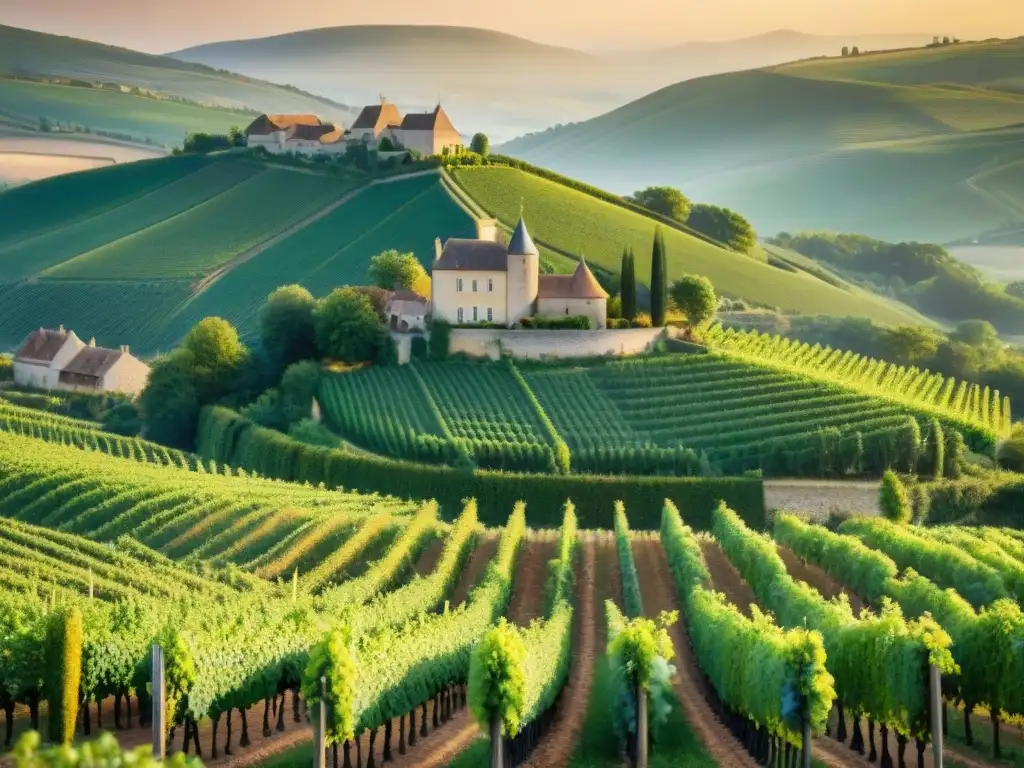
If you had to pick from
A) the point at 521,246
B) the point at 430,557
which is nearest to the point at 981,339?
the point at 521,246

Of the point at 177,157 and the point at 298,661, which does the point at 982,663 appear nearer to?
the point at 298,661

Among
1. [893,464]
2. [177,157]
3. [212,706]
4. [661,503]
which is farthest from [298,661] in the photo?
[177,157]

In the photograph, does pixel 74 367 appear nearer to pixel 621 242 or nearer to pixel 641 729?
pixel 621 242

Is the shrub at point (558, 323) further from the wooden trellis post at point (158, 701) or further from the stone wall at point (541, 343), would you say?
the wooden trellis post at point (158, 701)

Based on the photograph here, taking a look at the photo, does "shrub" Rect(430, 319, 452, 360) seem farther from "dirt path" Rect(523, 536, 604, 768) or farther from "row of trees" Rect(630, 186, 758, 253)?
"row of trees" Rect(630, 186, 758, 253)

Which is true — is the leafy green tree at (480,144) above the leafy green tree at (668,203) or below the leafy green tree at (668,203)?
above

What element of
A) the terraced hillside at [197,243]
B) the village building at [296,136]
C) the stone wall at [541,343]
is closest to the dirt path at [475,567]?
the stone wall at [541,343]

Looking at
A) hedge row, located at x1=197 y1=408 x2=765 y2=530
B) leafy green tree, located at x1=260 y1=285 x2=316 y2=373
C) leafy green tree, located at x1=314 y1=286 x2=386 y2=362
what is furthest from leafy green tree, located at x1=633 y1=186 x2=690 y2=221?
hedge row, located at x1=197 y1=408 x2=765 y2=530
